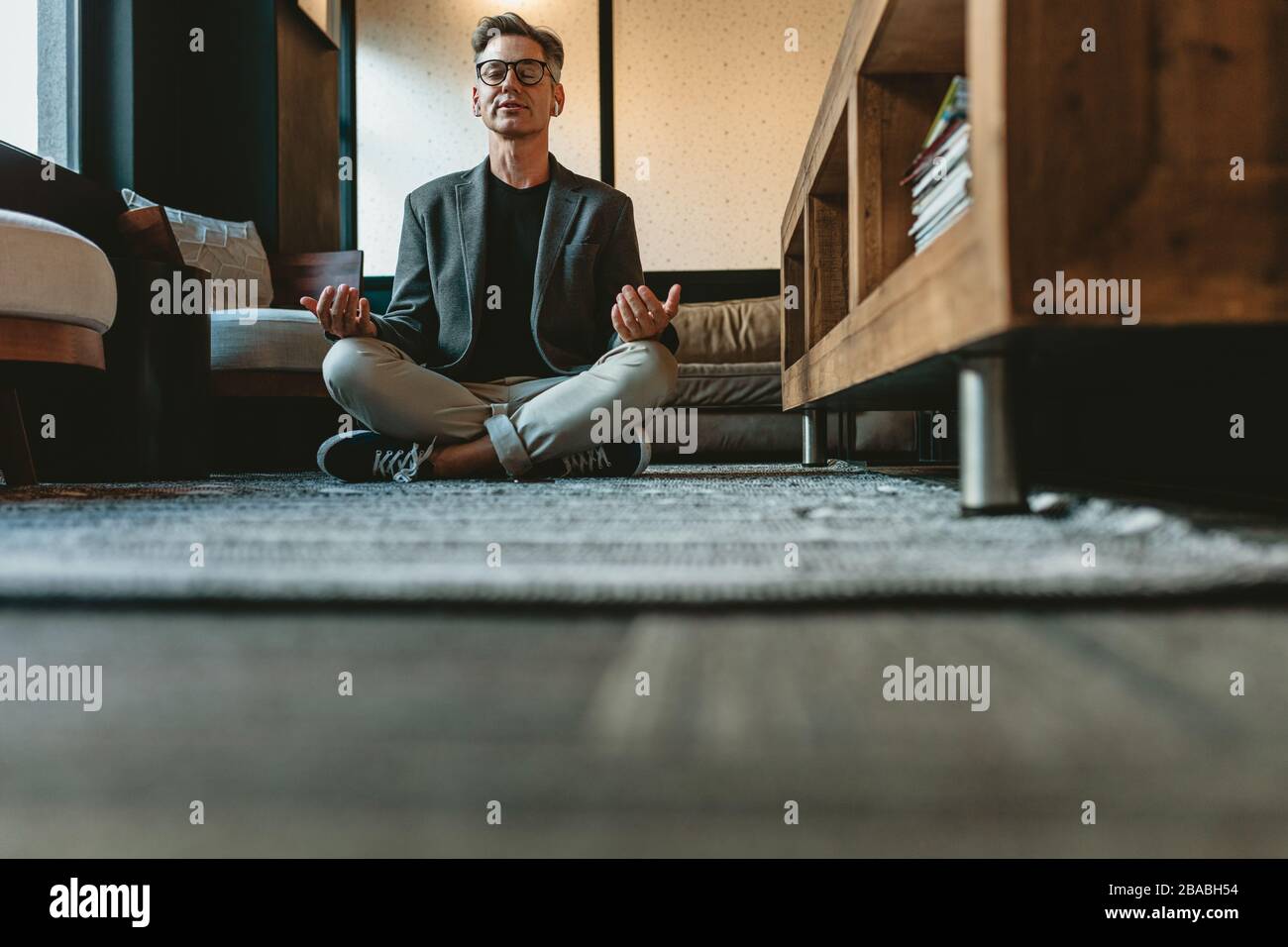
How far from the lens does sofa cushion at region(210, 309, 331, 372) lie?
2074 millimetres

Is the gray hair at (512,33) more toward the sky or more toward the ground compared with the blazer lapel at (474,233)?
more toward the sky

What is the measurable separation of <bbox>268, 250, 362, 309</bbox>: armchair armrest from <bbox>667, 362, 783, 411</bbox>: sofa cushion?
109cm

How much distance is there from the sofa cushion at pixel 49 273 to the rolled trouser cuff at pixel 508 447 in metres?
0.60

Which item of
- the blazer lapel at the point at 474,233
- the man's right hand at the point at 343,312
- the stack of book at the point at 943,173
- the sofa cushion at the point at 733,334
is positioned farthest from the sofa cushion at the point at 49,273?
the sofa cushion at the point at 733,334

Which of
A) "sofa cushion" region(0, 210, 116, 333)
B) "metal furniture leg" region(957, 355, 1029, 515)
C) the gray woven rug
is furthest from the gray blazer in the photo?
"metal furniture leg" region(957, 355, 1029, 515)

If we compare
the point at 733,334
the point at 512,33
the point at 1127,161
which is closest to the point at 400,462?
the point at 512,33

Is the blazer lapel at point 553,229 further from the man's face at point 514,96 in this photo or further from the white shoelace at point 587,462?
the white shoelace at point 587,462

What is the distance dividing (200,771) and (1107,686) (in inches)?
14.9

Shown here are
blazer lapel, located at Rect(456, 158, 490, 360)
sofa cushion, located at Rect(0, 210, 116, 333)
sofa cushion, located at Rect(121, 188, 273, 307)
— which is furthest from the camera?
sofa cushion, located at Rect(121, 188, 273, 307)

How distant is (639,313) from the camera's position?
133cm

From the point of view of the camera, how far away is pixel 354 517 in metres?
0.74

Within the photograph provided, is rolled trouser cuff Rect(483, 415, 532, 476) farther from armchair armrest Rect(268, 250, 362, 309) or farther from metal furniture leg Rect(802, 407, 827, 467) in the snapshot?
armchair armrest Rect(268, 250, 362, 309)

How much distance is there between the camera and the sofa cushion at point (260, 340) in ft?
6.81
